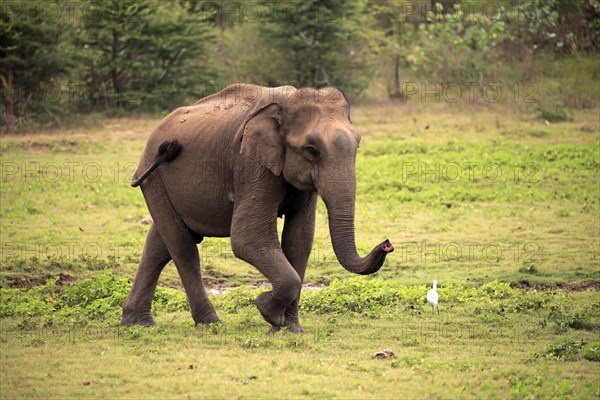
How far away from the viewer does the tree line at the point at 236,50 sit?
77.5 feet

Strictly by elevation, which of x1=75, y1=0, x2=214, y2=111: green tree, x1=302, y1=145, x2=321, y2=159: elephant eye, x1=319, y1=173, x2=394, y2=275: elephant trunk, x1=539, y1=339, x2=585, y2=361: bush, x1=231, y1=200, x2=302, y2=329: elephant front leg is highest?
x1=302, y1=145, x2=321, y2=159: elephant eye

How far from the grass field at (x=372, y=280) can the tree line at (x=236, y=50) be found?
183cm

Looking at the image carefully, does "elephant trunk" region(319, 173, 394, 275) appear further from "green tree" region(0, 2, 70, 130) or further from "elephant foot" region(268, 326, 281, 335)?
"green tree" region(0, 2, 70, 130)

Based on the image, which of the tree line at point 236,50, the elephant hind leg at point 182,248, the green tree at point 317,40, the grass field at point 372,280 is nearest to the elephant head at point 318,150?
the grass field at point 372,280

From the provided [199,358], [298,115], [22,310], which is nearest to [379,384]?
[199,358]

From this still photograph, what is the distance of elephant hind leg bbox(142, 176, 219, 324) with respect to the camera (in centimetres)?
1004

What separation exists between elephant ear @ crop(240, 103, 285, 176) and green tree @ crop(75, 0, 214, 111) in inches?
647

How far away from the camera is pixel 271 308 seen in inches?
365

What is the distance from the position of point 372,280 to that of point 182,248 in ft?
7.94

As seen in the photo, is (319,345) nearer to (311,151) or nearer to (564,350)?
(311,151)

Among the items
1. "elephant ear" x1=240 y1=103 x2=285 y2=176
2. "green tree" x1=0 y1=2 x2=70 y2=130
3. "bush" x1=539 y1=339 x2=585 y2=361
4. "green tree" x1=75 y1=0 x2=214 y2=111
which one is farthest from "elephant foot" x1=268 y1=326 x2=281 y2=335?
"green tree" x1=75 y1=0 x2=214 y2=111

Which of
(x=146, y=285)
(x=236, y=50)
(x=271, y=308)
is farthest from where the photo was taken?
(x=236, y=50)

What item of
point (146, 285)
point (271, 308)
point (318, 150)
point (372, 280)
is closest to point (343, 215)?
point (318, 150)

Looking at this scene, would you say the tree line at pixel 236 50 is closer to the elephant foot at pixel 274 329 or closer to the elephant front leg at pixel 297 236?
the elephant front leg at pixel 297 236
